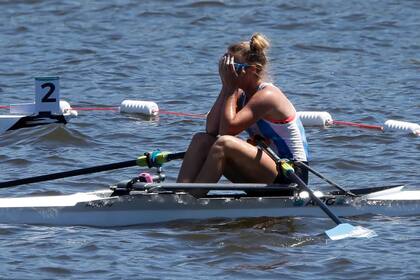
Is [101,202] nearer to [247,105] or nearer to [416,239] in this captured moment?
[247,105]

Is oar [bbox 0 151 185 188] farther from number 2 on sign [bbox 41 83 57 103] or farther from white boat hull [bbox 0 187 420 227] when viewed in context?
number 2 on sign [bbox 41 83 57 103]

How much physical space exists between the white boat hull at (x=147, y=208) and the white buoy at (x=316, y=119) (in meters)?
3.48

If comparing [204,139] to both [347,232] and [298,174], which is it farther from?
[347,232]

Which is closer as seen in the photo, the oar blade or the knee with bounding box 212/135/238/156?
the oar blade

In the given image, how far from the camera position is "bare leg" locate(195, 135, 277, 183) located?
756 cm

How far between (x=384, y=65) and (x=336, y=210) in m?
6.85

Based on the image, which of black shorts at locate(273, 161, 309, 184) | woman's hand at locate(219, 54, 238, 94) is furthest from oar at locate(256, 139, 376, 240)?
woman's hand at locate(219, 54, 238, 94)

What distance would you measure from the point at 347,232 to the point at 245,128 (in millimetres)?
976

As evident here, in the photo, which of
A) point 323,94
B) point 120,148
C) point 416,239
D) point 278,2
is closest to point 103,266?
point 416,239

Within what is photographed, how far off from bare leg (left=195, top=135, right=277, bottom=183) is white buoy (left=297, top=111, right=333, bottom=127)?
140 inches

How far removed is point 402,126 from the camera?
10.9 m

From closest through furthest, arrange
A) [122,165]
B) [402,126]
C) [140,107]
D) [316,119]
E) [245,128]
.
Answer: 1. [245,128]
2. [122,165]
3. [402,126]
4. [316,119]
5. [140,107]

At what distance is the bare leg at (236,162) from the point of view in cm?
756

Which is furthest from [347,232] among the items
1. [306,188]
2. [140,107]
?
[140,107]
